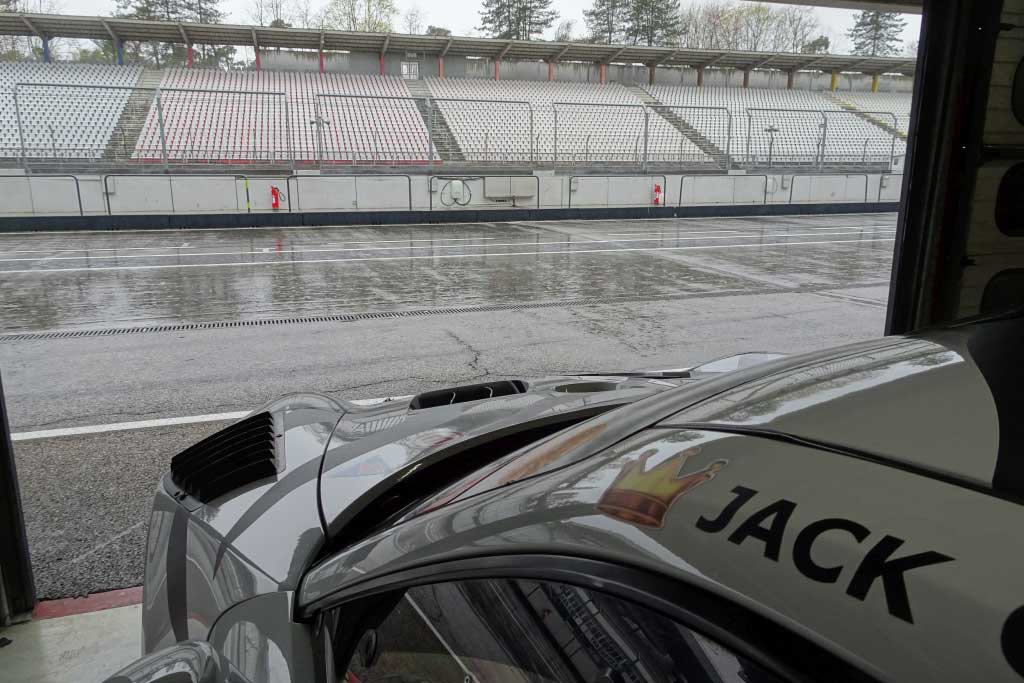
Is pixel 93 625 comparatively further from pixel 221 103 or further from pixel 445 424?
pixel 221 103

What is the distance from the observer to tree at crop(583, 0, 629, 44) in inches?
2068

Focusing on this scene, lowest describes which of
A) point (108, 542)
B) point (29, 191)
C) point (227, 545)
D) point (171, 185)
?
point (108, 542)

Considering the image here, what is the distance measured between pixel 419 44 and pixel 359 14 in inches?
1099

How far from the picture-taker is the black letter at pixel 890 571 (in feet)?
2.06

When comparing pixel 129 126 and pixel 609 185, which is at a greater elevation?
pixel 129 126

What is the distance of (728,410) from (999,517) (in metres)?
0.44

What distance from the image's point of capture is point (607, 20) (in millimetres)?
53156

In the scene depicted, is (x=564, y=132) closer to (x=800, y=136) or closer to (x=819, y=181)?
(x=819, y=181)

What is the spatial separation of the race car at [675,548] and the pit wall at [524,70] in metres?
36.0

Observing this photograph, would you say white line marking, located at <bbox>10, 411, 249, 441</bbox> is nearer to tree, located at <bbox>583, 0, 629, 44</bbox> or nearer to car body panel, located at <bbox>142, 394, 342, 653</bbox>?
car body panel, located at <bbox>142, 394, 342, 653</bbox>

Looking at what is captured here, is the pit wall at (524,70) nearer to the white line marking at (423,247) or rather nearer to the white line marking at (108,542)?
the white line marking at (423,247)

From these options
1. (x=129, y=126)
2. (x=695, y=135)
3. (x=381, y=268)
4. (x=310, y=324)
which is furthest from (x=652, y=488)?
(x=695, y=135)

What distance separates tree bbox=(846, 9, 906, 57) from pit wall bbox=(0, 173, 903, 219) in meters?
38.5

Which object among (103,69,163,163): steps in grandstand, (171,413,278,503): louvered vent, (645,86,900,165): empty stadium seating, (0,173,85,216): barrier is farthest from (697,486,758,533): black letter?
(645,86,900,165): empty stadium seating
